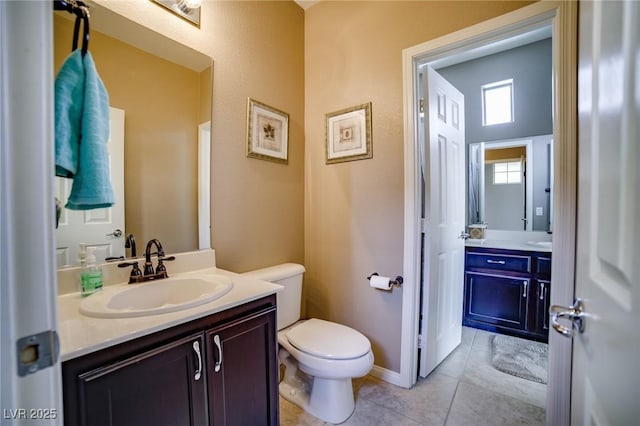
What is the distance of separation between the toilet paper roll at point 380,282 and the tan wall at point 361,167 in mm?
61

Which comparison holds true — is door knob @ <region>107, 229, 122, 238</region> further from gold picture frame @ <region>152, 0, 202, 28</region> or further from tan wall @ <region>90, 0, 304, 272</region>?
gold picture frame @ <region>152, 0, 202, 28</region>

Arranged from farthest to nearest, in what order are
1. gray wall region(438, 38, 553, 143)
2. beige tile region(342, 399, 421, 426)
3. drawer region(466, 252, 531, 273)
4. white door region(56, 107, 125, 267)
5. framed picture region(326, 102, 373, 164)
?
gray wall region(438, 38, 553, 143) → drawer region(466, 252, 531, 273) → framed picture region(326, 102, 373, 164) → beige tile region(342, 399, 421, 426) → white door region(56, 107, 125, 267)

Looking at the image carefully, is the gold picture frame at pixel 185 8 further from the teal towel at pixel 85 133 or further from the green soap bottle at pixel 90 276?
the green soap bottle at pixel 90 276

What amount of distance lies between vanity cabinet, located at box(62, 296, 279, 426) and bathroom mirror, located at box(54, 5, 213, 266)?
59 centimetres

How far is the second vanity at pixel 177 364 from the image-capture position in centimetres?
72

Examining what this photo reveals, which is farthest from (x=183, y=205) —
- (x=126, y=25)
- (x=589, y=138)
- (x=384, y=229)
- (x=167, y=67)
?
(x=589, y=138)

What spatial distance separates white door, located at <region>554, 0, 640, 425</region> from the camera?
40cm

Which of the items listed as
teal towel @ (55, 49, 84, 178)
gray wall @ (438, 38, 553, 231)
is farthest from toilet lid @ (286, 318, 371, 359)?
gray wall @ (438, 38, 553, 231)

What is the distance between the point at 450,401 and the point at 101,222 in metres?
2.11

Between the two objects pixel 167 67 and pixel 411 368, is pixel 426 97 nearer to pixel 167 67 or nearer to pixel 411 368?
pixel 167 67

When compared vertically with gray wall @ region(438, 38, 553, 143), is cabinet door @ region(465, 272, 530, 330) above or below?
below

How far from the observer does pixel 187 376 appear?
2.95 ft

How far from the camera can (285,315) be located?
1708 mm

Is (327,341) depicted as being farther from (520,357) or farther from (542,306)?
(542,306)
